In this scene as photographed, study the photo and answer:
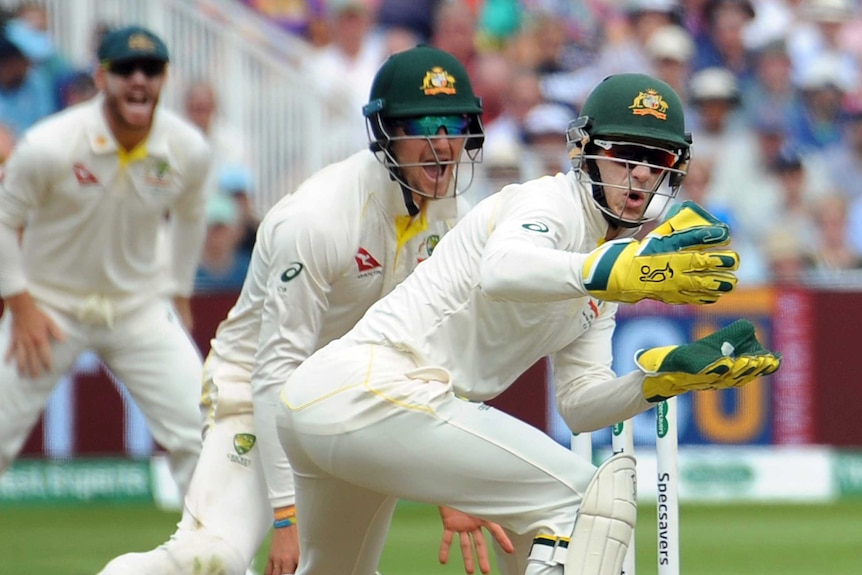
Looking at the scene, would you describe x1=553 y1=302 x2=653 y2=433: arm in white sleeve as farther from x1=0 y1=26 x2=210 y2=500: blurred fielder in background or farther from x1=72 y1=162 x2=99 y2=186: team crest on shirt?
x1=72 y1=162 x2=99 y2=186: team crest on shirt

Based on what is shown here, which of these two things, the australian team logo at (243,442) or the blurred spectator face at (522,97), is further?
the blurred spectator face at (522,97)

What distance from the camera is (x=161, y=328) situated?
5621 millimetres

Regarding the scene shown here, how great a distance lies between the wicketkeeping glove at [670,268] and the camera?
3.08 m

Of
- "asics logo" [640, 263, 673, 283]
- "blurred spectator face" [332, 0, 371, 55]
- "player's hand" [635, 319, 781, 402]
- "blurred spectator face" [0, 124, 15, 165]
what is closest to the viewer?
"asics logo" [640, 263, 673, 283]

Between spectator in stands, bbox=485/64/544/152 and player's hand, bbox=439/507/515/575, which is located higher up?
spectator in stands, bbox=485/64/544/152

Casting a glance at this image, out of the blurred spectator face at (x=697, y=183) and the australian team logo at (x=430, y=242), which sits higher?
the blurred spectator face at (x=697, y=183)

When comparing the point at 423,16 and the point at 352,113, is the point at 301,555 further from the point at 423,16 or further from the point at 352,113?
the point at 423,16

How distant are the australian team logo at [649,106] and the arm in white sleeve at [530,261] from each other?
371mm

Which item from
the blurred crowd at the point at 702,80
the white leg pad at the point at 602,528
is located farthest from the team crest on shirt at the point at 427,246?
the blurred crowd at the point at 702,80

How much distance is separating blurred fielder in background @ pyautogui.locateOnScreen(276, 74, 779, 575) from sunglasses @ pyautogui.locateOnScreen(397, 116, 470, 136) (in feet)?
1.77

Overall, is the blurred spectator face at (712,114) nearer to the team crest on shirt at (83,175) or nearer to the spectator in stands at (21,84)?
the spectator in stands at (21,84)

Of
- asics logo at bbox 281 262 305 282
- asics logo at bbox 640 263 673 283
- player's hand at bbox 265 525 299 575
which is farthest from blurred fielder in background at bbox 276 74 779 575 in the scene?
asics logo at bbox 281 262 305 282

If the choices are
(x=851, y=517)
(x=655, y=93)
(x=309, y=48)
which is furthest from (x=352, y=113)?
(x=655, y=93)

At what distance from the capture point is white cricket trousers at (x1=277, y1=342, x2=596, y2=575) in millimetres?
3338
